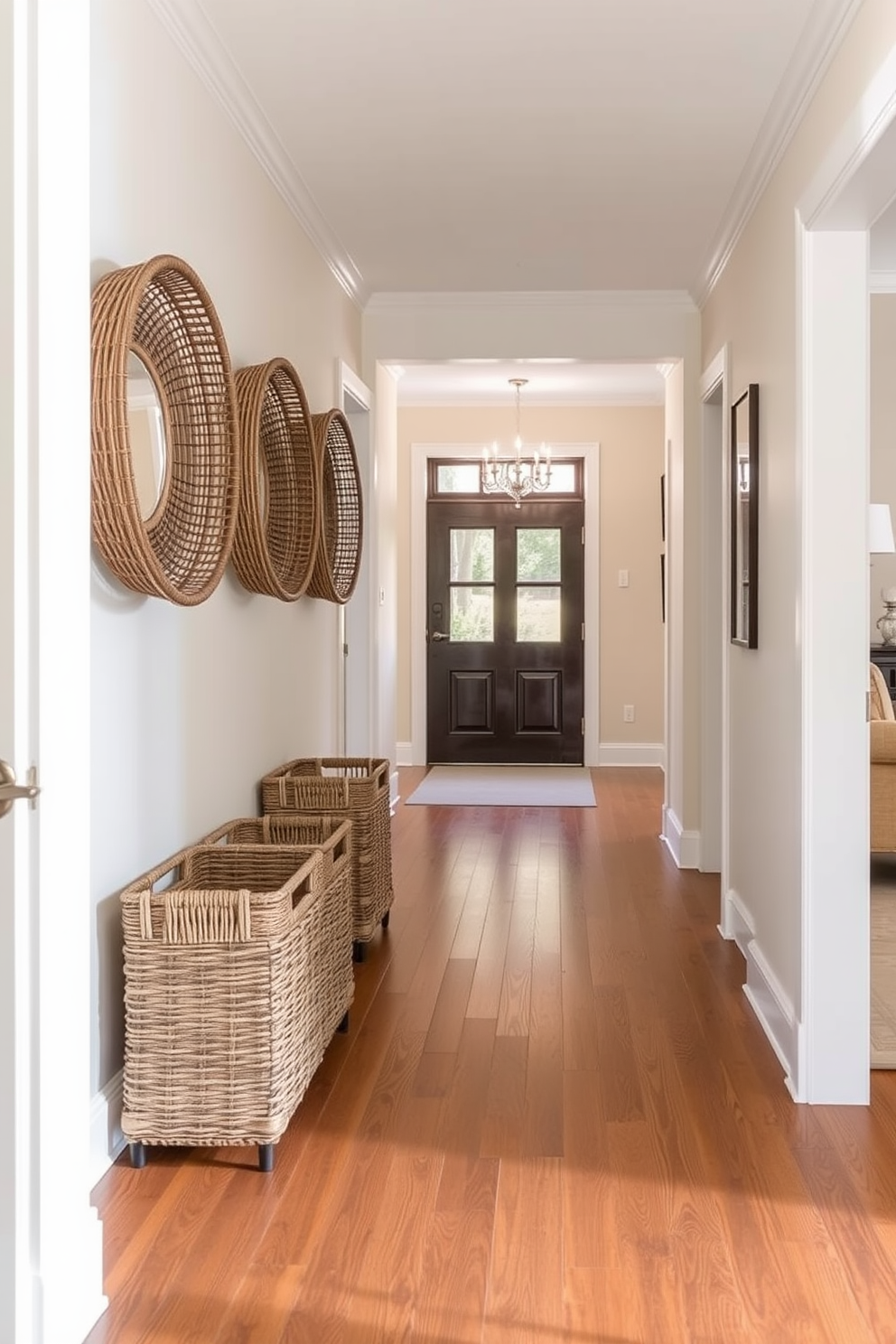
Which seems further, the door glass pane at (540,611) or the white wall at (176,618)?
the door glass pane at (540,611)

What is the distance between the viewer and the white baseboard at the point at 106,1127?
2549 mm

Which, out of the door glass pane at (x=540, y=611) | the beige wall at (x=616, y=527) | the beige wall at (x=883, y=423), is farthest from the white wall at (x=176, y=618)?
the door glass pane at (x=540, y=611)

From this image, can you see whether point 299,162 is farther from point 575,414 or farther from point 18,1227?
point 575,414

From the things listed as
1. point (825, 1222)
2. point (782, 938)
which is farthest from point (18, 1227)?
point (782, 938)

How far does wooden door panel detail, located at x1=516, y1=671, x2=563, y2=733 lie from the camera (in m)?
8.96

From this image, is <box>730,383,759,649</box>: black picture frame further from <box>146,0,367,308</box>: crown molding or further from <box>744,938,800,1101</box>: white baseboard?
<box>146,0,367,308</box>: crown molding

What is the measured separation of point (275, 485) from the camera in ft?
13.0

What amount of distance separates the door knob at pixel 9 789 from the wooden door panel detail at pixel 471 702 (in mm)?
7169

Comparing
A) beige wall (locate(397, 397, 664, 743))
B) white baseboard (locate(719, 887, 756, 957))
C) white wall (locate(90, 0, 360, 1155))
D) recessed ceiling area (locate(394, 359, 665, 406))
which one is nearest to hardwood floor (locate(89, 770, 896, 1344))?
white baseboard (locate(719, 887, 756, 957))

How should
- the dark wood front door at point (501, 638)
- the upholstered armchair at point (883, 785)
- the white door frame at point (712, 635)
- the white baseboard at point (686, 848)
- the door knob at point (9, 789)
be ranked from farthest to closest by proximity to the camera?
the dark wood front door at point (501, 638) < the white baseboard at point (686, 848) < the white door frame at point (712, 635) < the upholstered armchair at point (883, 785) < the door knob at point (9, 789)

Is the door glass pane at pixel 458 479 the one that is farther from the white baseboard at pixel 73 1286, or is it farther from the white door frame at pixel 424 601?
the white baseboard at pixel 73 1286

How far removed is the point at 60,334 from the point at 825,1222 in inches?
79.8

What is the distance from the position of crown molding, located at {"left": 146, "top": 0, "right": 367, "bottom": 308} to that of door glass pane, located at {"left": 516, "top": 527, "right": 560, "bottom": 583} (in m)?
4.04

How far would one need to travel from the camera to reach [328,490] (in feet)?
15.6
